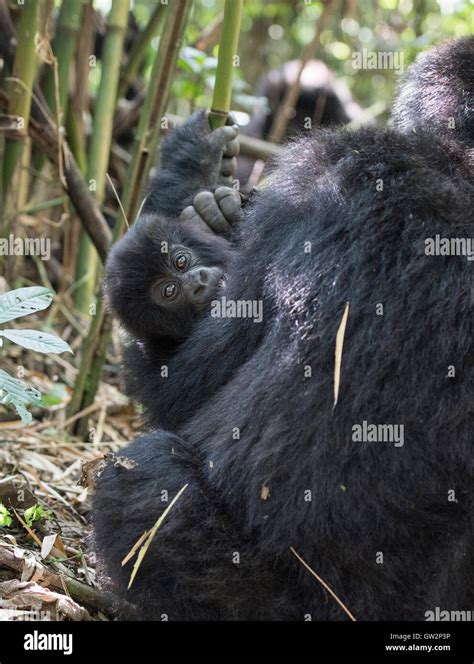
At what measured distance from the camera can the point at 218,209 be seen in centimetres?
349

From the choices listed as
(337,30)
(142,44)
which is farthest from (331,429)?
(337,30)

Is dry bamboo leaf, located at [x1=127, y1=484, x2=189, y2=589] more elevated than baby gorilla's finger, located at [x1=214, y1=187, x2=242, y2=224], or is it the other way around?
baby gorilla's finger, located at [x1=214, y1=187, x2=242, y2=224]

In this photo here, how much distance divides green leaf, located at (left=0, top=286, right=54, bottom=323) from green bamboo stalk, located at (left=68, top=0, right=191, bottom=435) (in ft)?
3.13

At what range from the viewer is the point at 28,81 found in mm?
3658

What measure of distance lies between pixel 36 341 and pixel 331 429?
0.94m

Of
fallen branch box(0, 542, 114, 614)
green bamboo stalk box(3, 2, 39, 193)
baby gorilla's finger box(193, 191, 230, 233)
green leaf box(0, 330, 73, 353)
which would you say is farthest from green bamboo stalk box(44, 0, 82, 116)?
fallen branch box(0, 542, 114, 614)

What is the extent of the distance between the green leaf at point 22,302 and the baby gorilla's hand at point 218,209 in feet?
2.67

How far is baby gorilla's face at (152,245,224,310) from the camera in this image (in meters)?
3.20

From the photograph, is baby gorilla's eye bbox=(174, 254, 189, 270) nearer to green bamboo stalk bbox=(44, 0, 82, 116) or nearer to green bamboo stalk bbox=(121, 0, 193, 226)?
green bamboo stalk bbox=(121, 0, 193, 226)

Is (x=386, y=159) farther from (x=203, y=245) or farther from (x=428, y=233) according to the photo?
(x=203, y=245)

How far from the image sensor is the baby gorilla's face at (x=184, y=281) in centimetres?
320

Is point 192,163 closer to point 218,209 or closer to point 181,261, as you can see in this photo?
point 218,209

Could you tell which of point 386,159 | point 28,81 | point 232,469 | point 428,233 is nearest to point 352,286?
point 428,233

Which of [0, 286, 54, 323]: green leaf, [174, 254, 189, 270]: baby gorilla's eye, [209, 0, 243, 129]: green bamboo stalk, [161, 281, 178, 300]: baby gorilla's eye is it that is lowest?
[0, 286, 54, 323]: green leaf
